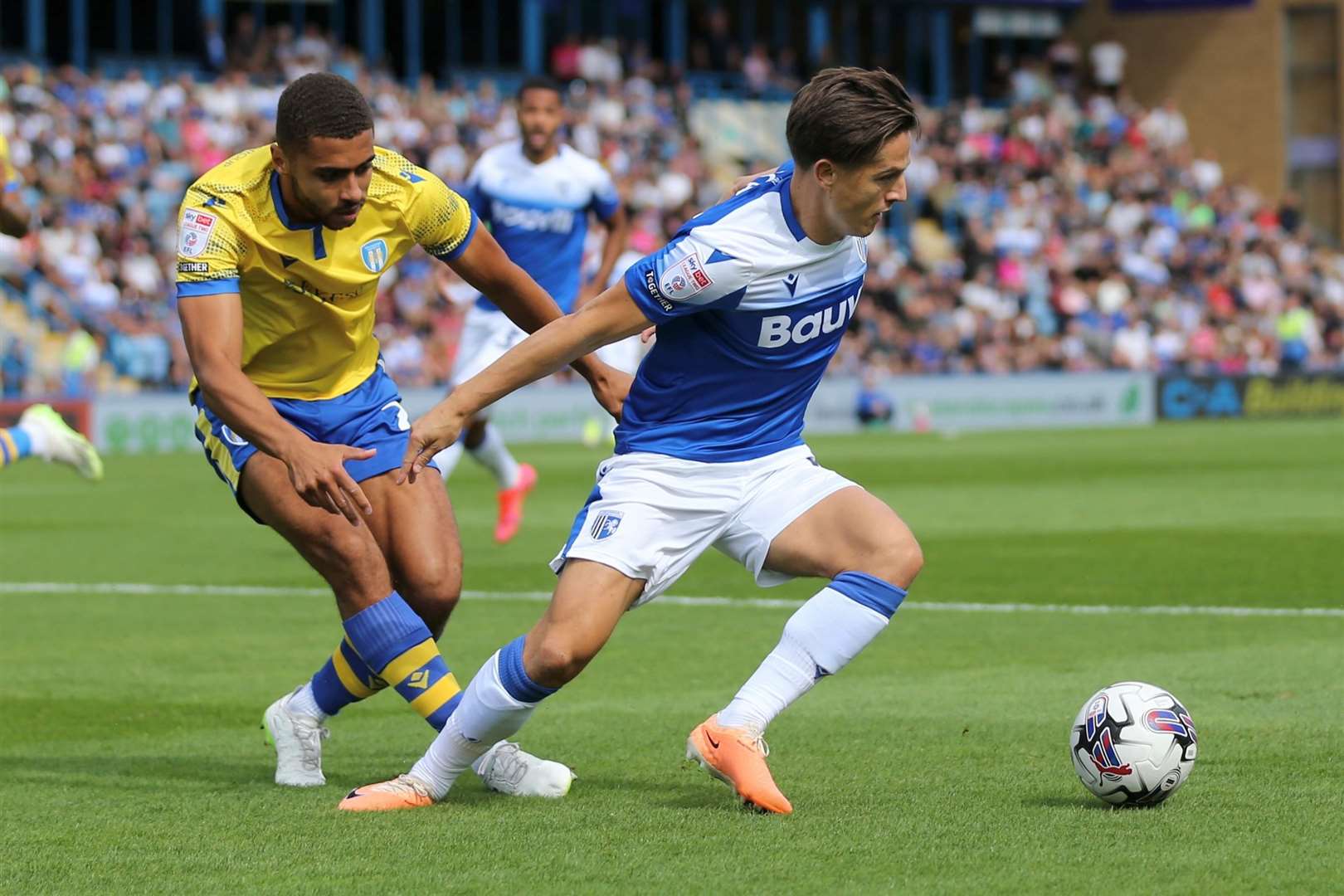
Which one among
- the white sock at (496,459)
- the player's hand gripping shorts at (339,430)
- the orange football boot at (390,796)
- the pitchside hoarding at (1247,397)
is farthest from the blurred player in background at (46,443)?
the pitchside hoarding at (1247,397)

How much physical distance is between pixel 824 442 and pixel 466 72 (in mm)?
14188

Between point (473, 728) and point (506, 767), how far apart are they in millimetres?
343

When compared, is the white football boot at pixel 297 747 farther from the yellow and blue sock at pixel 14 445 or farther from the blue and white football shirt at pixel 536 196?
the blue and white football shirt at pixel 536 196

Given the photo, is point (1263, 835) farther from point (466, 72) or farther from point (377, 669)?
point (466, 72)

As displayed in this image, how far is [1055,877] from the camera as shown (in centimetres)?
452

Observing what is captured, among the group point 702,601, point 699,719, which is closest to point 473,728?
point 699,719

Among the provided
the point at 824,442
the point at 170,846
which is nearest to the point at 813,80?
the point at 170,846

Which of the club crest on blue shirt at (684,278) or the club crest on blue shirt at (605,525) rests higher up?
the club crest on blue shirt at (684,278)

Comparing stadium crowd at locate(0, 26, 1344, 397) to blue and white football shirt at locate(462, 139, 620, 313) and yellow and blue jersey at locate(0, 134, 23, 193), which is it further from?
yellow and blue jersey at locate(0, 134, 23, 193)

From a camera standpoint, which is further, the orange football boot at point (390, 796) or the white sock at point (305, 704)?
the white sock at point (305, 704)

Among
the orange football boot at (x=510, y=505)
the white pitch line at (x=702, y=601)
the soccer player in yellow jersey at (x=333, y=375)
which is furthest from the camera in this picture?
the orange football boot at (x=510, y=505)

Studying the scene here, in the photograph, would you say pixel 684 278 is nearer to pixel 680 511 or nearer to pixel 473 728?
pixel 680 511

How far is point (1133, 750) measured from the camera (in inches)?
209

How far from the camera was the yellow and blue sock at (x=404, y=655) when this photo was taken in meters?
6.00
